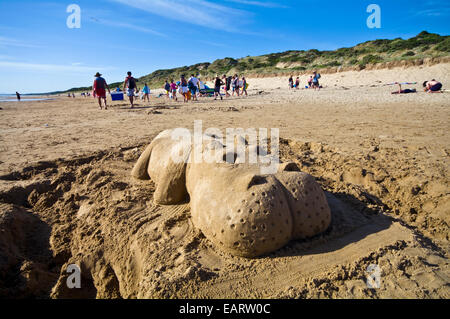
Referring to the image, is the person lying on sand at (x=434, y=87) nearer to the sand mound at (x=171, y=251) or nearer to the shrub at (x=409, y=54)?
the sand mound at (x=171, y=251)

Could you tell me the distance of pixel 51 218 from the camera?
338 centimetres

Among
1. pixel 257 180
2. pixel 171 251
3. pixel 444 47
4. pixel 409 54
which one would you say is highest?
pixel 409 54

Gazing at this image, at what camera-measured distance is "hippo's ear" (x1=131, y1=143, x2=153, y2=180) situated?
3703 millimetres

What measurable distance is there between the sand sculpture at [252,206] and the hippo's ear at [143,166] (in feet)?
4.08

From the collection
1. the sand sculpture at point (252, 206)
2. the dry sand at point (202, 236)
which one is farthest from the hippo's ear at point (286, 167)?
the dry sand at point (202, 236)

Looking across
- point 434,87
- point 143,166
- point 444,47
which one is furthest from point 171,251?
point 444,47

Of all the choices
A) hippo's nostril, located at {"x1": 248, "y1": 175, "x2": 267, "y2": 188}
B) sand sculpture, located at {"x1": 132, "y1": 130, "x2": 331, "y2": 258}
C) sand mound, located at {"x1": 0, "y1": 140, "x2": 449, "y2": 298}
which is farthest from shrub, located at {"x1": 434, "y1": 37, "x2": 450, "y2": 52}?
hippo's nostril, located at {"x1": 248, "y1": 175, "x2": 267, "y2": 188}

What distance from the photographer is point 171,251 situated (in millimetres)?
2354

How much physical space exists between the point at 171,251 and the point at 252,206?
35.3 inches

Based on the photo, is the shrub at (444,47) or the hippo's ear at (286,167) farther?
the shrub at (444,47)

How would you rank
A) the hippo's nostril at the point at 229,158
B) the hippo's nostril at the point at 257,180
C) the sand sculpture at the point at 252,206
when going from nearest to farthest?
the sand sculpture at the point at 252,206
the hippo's nostril at the point at 257,180
the hippo's nostril at the point at 229,158

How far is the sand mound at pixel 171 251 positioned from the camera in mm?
1929

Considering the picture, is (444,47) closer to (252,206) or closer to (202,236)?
(252,206)
